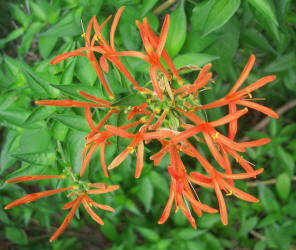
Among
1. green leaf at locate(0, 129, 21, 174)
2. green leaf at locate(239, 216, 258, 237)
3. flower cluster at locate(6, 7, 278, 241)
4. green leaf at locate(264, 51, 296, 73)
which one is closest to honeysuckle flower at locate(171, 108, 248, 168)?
flower cluster at locate(6, 7, 278, 241)

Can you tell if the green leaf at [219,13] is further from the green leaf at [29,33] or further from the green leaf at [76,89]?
the green leaf at [29,33]

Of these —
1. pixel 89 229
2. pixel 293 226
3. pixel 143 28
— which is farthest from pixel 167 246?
pixel 143 28

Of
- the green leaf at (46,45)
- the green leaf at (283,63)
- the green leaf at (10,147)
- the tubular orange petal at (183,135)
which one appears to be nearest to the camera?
the tubular orange petal at (183,135)

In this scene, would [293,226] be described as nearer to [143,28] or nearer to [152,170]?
[152,170]

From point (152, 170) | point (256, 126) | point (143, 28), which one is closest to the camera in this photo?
point (143, 28)

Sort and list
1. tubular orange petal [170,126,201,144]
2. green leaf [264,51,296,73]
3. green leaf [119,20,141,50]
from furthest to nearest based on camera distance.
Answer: green leaf [264,51,296,73] < green leaf [119,20,141,50] < tubular orange petal [170,126,201,144]

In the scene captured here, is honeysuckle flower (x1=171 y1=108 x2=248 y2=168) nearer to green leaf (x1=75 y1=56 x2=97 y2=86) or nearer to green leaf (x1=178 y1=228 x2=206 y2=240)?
green leaf (x1=75 y1=56 x2=97 y2=86)

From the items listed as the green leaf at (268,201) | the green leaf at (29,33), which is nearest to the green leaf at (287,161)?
the green leaf at (268,201)
